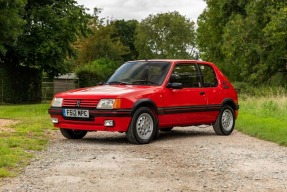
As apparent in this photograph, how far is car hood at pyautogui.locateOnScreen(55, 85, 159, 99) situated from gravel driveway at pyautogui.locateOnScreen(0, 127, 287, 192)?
0.99 meters

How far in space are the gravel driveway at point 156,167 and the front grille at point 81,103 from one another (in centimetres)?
78

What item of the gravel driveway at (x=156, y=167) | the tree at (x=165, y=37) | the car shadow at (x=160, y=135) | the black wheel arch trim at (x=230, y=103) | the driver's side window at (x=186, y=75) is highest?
the tree at (x=165, y=37)

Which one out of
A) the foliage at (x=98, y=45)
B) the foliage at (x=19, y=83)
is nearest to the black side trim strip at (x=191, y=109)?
the foliage at (x=19, y=83)

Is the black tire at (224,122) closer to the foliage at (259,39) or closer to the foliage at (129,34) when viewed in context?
the foliage at (259,39)

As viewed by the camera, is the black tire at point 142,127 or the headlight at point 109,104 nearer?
the headlight at point 109,104

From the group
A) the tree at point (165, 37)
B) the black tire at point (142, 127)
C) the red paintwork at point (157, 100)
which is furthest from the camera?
the tree at point (165, 37)

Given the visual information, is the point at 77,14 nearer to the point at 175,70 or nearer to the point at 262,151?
the point at 175,70

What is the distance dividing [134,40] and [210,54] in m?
43.8

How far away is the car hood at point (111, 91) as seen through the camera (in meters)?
10.9

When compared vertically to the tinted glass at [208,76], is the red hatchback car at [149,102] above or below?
below

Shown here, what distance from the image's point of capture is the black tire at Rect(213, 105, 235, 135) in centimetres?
1325

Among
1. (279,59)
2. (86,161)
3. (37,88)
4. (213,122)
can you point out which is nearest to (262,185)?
(86,161)

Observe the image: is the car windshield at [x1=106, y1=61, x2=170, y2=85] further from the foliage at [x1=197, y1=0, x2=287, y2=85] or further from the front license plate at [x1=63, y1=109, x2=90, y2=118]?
the foliage at [x1=197, y1=0, x2=287, y2=85]

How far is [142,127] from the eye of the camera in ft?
36.5
